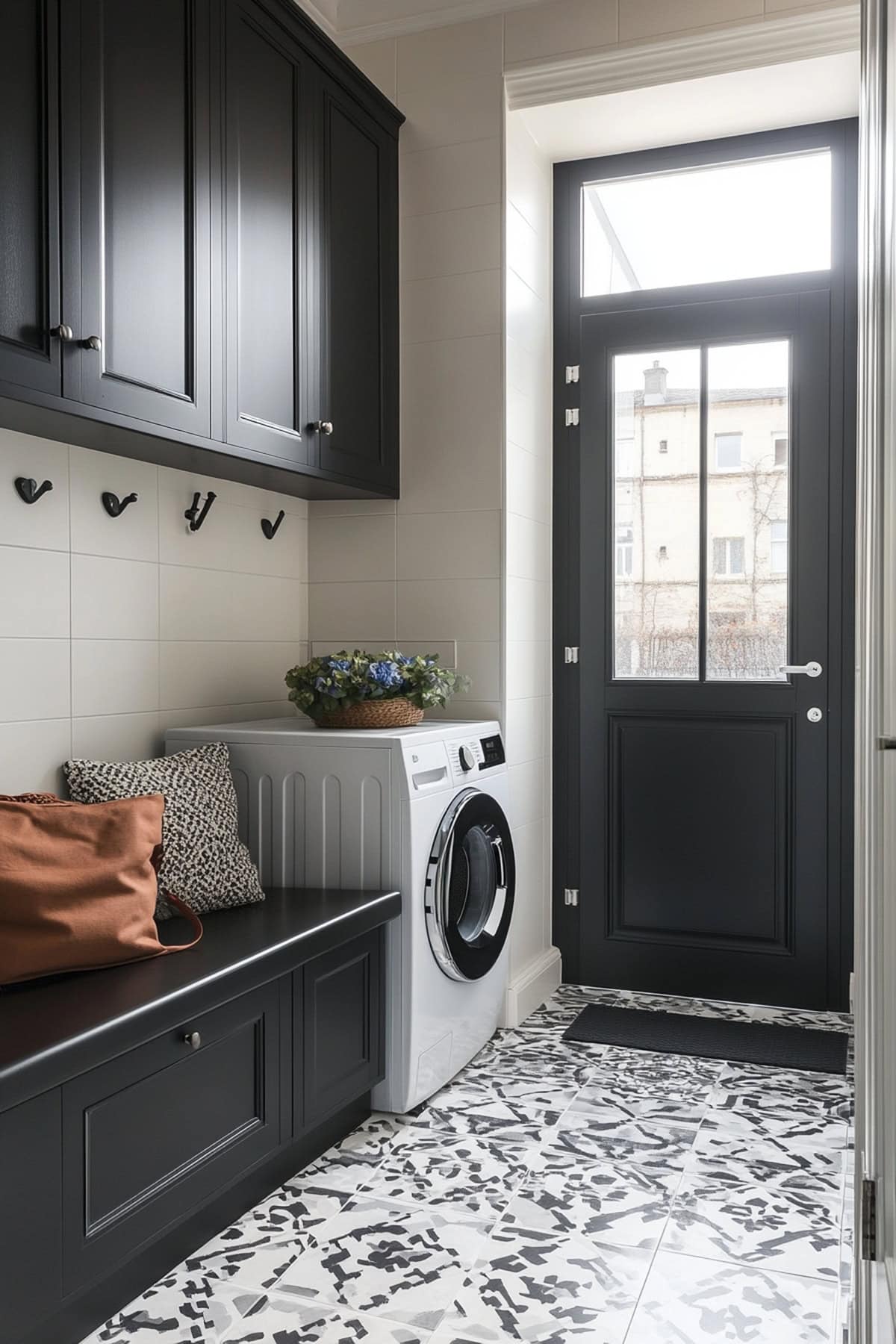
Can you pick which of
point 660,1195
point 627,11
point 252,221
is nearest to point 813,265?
point 627,11

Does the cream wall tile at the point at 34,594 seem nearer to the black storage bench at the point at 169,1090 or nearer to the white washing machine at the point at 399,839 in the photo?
the white washing machine at the point at 399,839

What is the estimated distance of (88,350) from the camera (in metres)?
1.99

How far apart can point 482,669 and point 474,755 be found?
1.40 feet

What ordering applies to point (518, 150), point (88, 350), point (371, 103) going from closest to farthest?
point (88, 350) → point (371, 103) → point (518, 150)

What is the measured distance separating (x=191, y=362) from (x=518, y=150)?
5.32 feet

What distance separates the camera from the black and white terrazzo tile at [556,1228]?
181 centimetres

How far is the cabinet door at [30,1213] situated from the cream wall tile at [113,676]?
1.08 m

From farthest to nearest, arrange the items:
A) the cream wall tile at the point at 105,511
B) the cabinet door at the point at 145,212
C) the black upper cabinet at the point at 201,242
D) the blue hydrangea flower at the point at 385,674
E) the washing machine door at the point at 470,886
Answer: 1. the blue hydrangea flower at the point at 385,674
2. the washing machine door at the point at 470,886
3. the cream wall tile at the point at 105,511
4. the cabinet door at the point at 145,212
5. the black upper cabinet at the point at 201,242

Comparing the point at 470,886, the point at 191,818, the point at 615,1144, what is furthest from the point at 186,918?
the point at 615,1144

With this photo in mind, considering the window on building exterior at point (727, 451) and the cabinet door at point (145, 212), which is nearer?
the cabinet door at point (145, 212)

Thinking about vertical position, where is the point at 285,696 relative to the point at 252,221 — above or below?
below

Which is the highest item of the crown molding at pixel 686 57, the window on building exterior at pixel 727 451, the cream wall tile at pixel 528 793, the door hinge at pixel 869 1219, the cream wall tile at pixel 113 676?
the crown molding at pixel 686 57

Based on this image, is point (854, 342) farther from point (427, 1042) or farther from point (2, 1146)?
point (2, 1146)

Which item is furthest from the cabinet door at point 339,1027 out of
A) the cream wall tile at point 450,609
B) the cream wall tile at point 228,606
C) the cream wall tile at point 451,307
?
the cream wall tile at point 451,307
